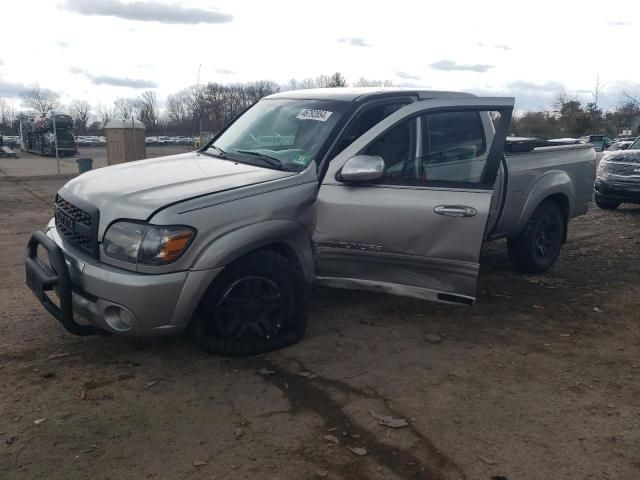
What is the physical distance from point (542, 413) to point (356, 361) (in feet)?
4.12

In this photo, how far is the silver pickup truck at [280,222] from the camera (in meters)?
3.61

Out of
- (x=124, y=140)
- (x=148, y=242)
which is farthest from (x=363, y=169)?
(x=124, y=140)

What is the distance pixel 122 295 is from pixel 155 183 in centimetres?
90

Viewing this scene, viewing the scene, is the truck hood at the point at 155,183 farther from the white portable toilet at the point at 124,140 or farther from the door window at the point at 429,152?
the white portable toilet at the point at 124,140

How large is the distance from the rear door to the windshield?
0.32 metres

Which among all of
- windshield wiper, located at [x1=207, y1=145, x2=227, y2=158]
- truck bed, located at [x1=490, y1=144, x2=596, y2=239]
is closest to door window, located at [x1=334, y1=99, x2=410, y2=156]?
windshield wiper, located at [x1=207, y1=145, x2=227, y2=158]

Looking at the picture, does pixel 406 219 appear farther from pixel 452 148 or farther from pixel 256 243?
pixel 256 243

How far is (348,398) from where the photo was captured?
3.60 metres

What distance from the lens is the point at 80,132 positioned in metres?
88.3

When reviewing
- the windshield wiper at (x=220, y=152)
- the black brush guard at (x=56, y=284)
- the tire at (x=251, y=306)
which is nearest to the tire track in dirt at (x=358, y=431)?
the tire at (x=251, y=306)

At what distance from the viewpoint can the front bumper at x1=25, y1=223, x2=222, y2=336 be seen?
3512 millimetres

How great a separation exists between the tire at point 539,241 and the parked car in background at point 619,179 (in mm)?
5205

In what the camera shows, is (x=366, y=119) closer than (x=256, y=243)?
No

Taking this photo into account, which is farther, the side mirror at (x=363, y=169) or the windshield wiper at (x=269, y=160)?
the windshield wiper at (x=269, y=160)
